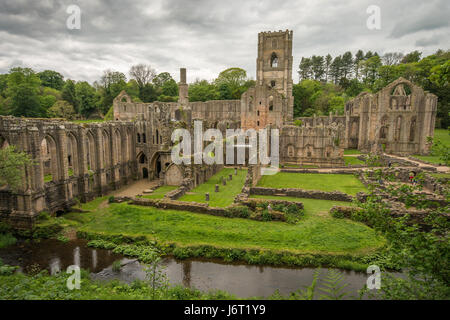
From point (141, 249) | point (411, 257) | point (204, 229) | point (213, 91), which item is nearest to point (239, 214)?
point (204, 229)

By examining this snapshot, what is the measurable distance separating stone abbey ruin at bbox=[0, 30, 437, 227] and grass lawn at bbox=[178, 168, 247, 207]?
0.98 metres

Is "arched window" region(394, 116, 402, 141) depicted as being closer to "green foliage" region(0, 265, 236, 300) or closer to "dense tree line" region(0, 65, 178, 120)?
"green foliage" region(0, 265, 236, 300)

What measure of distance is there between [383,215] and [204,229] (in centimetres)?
1175

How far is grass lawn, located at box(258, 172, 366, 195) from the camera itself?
82.4ft

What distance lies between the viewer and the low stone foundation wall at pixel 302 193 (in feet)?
71.9

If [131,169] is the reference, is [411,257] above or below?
above

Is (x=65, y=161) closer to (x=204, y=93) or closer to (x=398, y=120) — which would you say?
(x=398, y=120)

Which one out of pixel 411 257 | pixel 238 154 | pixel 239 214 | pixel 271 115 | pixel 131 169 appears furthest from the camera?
pixel 271 115

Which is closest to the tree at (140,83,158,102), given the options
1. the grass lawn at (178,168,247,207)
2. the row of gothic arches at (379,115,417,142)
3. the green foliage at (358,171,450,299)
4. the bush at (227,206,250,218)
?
the grass lawn at (178,168,247,207)

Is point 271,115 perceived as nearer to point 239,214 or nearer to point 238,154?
point 238,154

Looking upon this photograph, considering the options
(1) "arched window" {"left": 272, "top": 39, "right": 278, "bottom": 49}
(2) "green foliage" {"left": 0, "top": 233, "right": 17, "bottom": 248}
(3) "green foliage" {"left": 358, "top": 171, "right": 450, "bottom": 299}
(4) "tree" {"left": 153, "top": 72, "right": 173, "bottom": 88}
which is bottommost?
(2) "green foliage" {"left": 0, "top": 233, "right": 17, "bottom": 248}

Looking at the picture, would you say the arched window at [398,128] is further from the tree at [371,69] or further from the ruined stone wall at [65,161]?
the ruined stone wall at [65,161]

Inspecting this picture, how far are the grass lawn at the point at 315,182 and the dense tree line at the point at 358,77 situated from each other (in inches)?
1136

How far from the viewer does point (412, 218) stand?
18.3 meters
